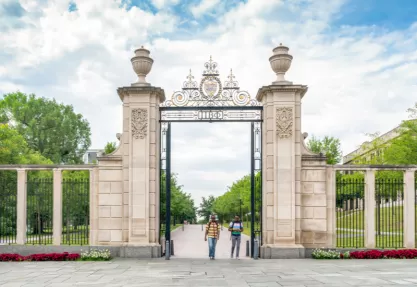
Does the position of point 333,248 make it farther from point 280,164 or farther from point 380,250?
point 280,164

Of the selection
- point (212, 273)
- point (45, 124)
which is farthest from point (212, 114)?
point (45, 124)

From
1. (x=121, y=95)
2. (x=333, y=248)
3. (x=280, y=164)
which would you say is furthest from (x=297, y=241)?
(x=121, y=95)

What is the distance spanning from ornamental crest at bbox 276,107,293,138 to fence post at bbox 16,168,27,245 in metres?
8.99

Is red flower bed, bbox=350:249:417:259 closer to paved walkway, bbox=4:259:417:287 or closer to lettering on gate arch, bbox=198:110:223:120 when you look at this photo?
paved walkway, bbox=4:259:417:287

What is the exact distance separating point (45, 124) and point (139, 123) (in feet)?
105

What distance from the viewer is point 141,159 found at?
1502 centimetres

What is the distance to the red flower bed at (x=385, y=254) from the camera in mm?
14602

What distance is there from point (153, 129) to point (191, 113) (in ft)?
4.76

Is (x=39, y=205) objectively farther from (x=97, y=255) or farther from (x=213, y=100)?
(x=213, y=100)

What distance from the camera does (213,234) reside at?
15094 mm

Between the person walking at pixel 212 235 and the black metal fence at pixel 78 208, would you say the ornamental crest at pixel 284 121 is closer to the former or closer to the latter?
→ the person walking at pixel 212 235

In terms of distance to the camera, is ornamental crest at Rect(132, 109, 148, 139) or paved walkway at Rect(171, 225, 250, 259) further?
paved walkway at Rect(171, 225, 250, 259)

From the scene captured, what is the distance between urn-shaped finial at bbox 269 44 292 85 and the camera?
15.1 metres

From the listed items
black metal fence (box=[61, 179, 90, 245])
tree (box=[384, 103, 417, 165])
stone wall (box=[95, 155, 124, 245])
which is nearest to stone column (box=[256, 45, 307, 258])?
stone wall (box=[95, 155, 124, 245])
